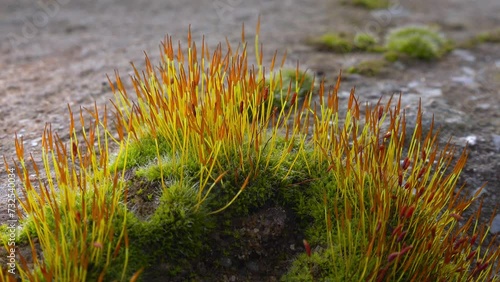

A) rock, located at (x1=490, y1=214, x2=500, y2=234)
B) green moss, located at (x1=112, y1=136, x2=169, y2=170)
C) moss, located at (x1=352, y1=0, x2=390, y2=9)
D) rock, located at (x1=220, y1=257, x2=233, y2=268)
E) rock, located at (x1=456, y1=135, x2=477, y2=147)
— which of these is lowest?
rock, located at (x1=490, y1=214, x2=500, y2=234)

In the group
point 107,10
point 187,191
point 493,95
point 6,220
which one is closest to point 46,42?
point 107,10

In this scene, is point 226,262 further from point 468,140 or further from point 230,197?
point 468,140

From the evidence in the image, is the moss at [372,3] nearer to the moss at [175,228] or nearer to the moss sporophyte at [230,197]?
the moss sporophyte at [230,197]

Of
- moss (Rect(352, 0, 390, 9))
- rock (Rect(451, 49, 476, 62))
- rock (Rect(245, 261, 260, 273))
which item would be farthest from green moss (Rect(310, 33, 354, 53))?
rock (Rect(245, 261, 260, 273))

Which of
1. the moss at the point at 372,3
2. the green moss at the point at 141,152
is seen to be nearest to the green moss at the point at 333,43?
the moss at the point at 372,3

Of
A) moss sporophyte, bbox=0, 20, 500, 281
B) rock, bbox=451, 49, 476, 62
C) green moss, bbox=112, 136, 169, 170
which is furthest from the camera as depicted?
rock, bbox=451, 49, 476, 62

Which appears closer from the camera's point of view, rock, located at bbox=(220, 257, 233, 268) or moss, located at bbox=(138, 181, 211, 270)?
moss, located at bbox=(138, 181, 211, 270)

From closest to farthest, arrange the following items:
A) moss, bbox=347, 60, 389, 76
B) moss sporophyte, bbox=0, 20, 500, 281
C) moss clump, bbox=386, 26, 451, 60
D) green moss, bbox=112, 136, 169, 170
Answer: moss sporophyte, bbox=0, 20, 500, 281 < green moss, bbox=112, 136, 169, 170 < moss, bbox=347, 60, 389, 76 < moss clump, bbox=386, 26, 451, 60

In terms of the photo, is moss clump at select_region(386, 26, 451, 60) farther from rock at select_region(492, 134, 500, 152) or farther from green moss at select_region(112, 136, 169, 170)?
green moss at select_region(112, 136, 169, 170)
